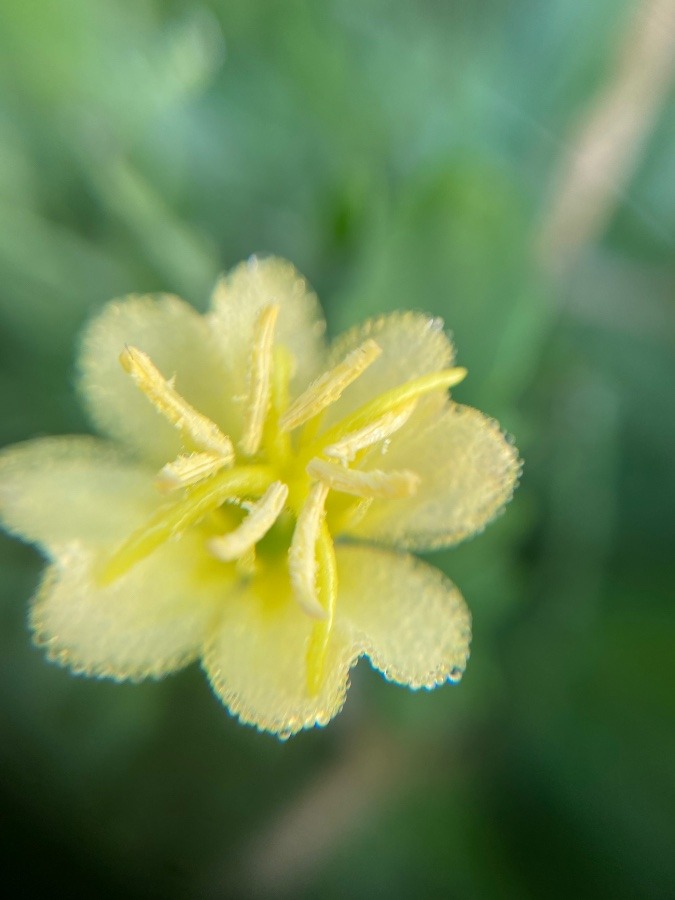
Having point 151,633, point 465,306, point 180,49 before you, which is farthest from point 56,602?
point 180,49

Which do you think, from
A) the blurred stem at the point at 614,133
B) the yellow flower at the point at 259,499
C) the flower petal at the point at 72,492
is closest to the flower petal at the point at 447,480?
the yellow flower at the point at 259,499

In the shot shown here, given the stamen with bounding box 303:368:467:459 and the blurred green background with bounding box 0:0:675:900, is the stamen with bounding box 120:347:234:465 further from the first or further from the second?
the blurred green background with bounding box 0:0:675:900

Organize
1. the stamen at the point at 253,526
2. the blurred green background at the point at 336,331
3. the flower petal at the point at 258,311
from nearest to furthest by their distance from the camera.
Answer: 1. the stamen at the point at 253,526
2. the flower petal at the point at 258,311
3. the blurred green background at the point at 336,331

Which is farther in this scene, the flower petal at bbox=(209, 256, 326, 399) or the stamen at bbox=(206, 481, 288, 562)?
the flower petal at bbox=(209, 256, 326, 399)

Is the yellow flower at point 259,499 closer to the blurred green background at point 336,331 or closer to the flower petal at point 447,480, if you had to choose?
the flower petal at point 447,480

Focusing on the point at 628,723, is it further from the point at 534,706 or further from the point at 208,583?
the point at 208,583

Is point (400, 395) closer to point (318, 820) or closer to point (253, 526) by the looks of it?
point (253, 526)

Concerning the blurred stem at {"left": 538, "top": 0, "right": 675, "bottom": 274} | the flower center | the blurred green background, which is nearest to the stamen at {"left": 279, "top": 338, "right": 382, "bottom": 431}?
the flower center
